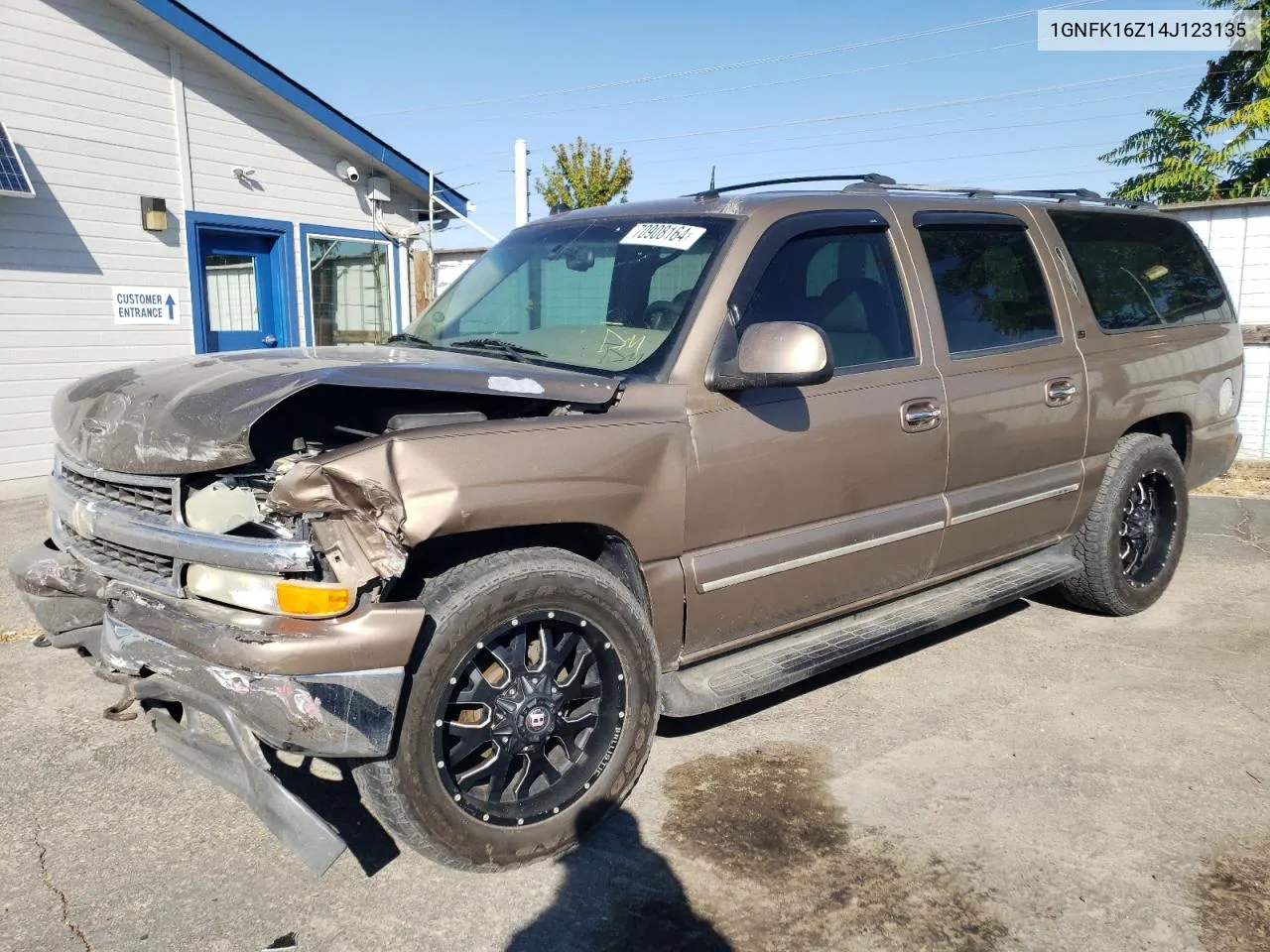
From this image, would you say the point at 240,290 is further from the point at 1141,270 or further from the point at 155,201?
the point at 1141,270

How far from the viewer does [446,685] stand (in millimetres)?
2678

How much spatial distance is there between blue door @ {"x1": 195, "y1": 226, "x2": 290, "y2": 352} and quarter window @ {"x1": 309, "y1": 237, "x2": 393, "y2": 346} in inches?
15.5

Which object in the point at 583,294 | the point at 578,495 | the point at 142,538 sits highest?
the point at 583,294

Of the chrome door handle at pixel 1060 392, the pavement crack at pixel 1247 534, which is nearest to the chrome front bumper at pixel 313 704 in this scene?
the chrome door handle at pixel 1060 392

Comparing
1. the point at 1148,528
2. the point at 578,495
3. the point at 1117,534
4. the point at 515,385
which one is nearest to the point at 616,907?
the point at 578,495

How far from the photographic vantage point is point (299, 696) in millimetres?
2475

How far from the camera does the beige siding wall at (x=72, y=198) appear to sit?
26.9ft

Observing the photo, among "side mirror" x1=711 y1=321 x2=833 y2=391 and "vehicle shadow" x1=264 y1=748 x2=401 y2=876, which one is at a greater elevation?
"side mirror" x1=711 y1=321 x2=833 y2=391

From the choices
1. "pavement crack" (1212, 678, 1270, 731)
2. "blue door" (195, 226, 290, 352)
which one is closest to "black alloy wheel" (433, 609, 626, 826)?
"pavement crack" (1212, 678, 1270, 731)

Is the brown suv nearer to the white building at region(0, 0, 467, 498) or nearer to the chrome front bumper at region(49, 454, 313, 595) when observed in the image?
the chrome front bumper at region(49, 454, 313, 595)

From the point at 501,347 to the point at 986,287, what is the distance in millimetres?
2174

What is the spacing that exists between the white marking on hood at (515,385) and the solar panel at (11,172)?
6.86 m

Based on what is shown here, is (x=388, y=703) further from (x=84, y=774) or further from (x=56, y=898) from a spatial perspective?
(x=84, y=774)

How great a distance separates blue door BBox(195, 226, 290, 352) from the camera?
9.80 meters
